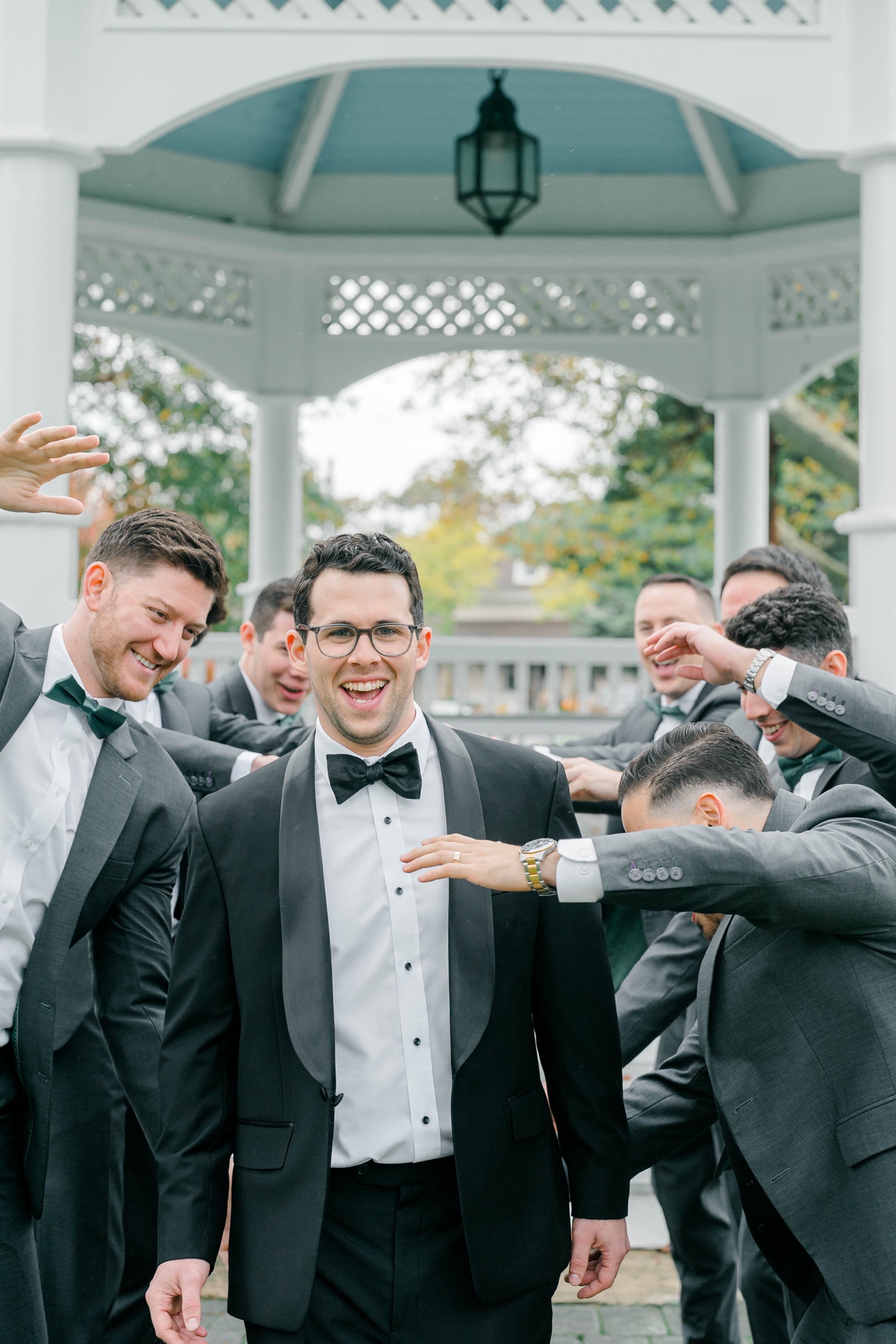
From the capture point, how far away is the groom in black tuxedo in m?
2.82

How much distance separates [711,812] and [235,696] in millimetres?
3551

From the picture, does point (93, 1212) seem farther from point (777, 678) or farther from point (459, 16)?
point (459, 16)

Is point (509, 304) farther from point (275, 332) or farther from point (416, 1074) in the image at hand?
point (416, 1074)

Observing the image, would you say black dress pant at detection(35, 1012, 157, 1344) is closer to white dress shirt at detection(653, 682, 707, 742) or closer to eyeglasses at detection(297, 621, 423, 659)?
eyeglasses at detection(297, 621, 423, 659)

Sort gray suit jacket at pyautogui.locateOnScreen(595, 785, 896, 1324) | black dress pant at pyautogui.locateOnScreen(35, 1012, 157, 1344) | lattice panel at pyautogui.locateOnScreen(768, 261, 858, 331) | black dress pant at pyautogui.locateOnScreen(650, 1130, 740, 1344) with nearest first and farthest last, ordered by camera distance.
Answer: gray suit jacket at pyautogui.locateOnScreen(595, 785, 896, 1324)
black dress pant at pyautogui.locateOnScreen(35, 1012, 157, 1344)
black dress pant at pyautogui.locateOnScreen(650, 1130, 740, 1344)
lattice panel at pyautogui.locateOnScreen(768, 261, 858, 331)

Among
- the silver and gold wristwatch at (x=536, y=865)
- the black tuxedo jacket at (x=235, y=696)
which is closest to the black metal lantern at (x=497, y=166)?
the black tuxedo jacket at (x=235, y=696)

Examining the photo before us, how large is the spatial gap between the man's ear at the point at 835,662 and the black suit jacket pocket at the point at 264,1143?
6.50 feet

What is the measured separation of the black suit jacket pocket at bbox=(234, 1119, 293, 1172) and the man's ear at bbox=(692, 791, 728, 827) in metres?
1.06

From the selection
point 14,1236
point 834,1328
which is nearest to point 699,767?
point 834,1328

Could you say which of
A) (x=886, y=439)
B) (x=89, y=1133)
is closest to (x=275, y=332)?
(x=886, y=439)

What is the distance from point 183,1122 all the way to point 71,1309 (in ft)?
4.87

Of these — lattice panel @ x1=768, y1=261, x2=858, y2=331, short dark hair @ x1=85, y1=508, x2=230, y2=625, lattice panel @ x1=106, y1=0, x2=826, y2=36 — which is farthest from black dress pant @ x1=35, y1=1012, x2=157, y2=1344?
lattice panel @ x1=768, y1=261, x2=858, y2=331

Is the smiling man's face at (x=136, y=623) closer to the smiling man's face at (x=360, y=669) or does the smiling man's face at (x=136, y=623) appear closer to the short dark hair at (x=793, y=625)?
the smiling man's face at (x=360, y=669)

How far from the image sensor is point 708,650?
12.2ft
